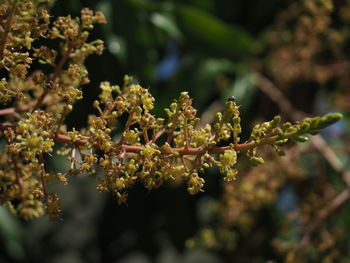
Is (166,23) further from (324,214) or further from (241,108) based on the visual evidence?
(324,214)

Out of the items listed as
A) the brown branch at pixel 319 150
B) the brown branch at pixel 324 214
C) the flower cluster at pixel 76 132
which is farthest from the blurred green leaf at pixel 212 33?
the flower cluster at pixel 76 132

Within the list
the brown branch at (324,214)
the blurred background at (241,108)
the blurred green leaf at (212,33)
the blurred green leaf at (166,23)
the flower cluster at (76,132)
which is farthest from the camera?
the blurred green leaf at (212,33)

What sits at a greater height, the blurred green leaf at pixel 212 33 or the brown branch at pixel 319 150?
the blurred green leaf at pixel 212 33

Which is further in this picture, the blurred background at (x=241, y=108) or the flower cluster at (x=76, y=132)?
the blurred background at (x=241, y=108)

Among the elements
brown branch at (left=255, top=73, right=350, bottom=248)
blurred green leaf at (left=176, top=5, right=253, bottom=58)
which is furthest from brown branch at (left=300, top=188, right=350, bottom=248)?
blurred green leaf at (left=176, top=5, right=253, bottom=58)

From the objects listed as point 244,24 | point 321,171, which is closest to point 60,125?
point 321,171

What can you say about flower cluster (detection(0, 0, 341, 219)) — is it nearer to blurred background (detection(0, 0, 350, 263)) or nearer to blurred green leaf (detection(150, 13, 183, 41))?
blurred background (detection(0, 0, 350, 263))

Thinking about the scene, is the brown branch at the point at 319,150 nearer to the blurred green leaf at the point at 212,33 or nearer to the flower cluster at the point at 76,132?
the blurred green leaf at the point at 212,33

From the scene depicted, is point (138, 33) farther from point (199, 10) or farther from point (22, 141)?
point (22, 141)
